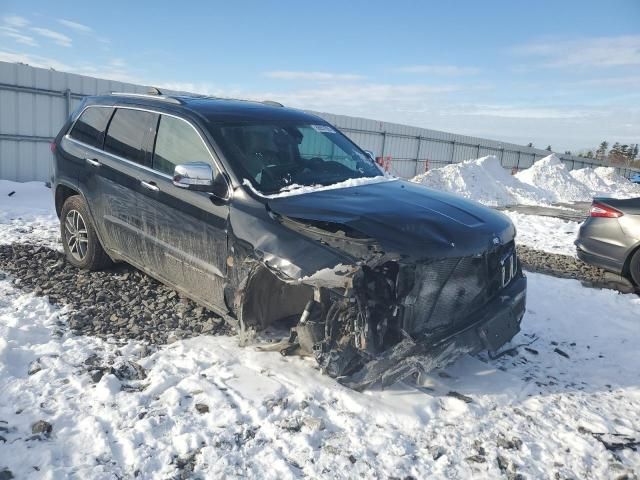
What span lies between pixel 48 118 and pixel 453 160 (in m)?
21.0

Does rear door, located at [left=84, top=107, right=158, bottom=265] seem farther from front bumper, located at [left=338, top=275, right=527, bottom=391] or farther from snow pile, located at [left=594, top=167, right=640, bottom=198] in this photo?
snow pile, located at [left=594, top=167, right=640, bottom=198]

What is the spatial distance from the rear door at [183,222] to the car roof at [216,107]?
181mm

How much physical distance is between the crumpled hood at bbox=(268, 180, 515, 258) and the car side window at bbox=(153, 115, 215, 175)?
92cm

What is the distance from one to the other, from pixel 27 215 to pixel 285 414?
7.31 meters

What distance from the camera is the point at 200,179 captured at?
3.68m

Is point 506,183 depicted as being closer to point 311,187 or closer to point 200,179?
point 311,187

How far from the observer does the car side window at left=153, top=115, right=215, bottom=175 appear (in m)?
4.06

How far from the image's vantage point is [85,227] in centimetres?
534

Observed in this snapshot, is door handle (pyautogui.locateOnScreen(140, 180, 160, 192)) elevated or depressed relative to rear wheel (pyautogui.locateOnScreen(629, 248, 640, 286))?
elevated

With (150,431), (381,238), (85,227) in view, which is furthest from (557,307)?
(85,227)

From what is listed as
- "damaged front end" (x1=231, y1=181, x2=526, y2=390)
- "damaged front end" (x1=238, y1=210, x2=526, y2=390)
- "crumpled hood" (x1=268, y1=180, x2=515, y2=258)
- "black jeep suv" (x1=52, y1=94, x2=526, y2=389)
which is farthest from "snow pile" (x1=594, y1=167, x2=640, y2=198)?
"damaged front end" (x1=238, y1=210, x2=526, y2=390)

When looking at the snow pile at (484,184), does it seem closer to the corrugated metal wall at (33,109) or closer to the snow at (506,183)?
the snow at (506,183)

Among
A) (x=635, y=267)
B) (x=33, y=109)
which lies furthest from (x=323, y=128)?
(x=33, y=109)

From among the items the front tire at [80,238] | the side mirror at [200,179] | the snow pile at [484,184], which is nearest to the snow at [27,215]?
the front tire at [80,238]
